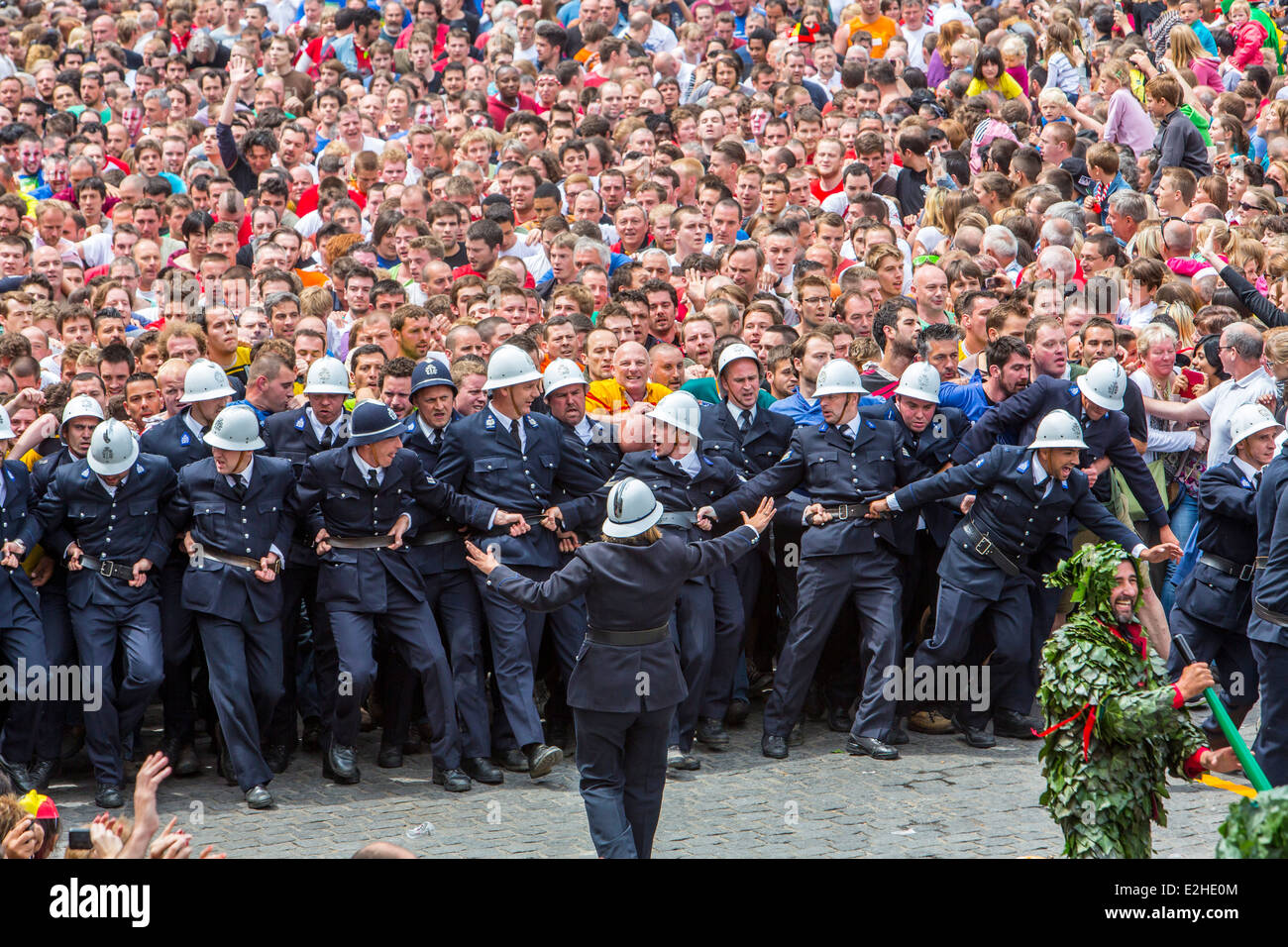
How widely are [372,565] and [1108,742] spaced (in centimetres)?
419

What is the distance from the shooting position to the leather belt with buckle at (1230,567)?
8633mm

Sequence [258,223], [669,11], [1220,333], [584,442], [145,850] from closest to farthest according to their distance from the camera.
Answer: [145,850] < [584,442] < [1220,333] < [258,223] < [669,11]

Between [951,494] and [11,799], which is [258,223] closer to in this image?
[951,494]

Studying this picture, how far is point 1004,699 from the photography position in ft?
31.4

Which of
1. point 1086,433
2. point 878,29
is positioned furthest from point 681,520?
point 878,29

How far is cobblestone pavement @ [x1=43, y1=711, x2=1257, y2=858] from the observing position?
25.9 ft

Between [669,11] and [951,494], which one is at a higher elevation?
[669,11]

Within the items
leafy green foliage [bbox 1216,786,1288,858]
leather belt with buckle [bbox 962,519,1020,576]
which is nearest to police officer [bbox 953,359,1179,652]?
leather belt with buckle [bbox 962,519,1020,576]

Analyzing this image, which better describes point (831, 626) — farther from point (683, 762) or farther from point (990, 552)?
point (683, 762)

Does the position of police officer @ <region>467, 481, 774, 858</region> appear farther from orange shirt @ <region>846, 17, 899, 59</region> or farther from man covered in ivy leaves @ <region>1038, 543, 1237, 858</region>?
orange shirt @ <region>846, 17, 899, 59</region>

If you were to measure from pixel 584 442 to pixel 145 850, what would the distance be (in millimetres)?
4778

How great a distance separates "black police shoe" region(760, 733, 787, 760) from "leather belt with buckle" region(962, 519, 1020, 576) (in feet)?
4.99

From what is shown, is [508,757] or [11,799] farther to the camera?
[508,757]

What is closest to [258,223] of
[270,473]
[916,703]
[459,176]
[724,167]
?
[459,176]
